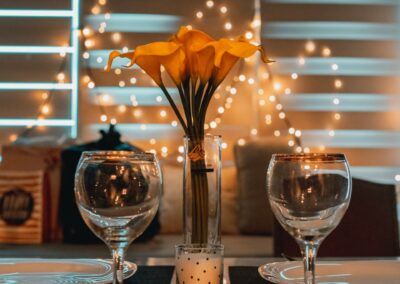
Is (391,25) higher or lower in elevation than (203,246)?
higher

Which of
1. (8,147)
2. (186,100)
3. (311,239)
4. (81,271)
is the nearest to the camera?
(311,239)

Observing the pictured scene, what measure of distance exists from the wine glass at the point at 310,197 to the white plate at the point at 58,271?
0.30 metres

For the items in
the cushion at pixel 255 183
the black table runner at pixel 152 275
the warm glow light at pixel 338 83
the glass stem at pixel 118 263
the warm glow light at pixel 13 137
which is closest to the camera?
the glass stem at pixel 118 263

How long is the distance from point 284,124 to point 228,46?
2525mm

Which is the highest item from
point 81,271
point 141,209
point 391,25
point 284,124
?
point 391,25

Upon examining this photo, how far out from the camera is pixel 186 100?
2.56ft

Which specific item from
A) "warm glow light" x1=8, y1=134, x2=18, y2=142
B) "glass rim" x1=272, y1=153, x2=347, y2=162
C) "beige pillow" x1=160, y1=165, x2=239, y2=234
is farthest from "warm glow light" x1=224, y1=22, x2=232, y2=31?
"glass rim" x1=272, y1=153, x2=347, y2=162

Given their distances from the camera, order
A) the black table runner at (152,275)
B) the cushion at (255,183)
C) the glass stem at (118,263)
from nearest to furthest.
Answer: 1. the glass stem at (118,263)
2. the black table runner at (152,275)
3. the cushion at (255,183)

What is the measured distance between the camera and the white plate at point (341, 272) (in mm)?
837

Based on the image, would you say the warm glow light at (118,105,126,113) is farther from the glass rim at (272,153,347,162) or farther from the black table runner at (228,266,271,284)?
the glass rim at (272,153,347,162)

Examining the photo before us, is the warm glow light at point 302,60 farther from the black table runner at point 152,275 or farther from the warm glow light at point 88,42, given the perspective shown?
the black table runner at point 152,275

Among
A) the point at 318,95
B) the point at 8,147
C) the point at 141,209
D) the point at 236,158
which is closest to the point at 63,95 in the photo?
the point at 8,147

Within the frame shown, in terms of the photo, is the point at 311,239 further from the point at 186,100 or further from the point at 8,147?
the point at 8,147

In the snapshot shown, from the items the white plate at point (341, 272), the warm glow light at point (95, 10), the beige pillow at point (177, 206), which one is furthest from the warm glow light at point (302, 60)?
the white plate at point (341, 272)
